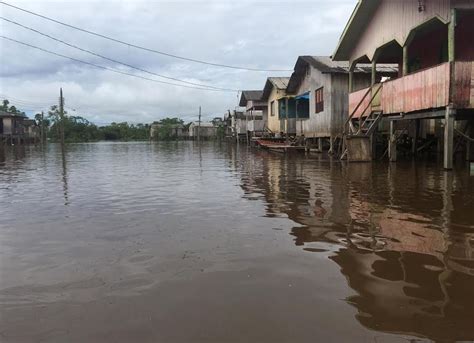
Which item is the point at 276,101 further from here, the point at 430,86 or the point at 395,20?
the point at 430,86

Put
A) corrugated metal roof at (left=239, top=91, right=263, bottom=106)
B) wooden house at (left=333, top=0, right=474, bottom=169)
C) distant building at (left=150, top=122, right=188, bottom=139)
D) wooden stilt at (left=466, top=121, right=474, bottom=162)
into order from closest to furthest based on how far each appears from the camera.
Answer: wooden house at (left=333, top=0, right=474, bottom=169) < wooden stilt at (left=466, top=121, right=474, bottom=162) < corrugated metal roof at (left=239, top=91, right=263, bottom=106) < distant building at (left=150, top=122, right=188, bottom=139)

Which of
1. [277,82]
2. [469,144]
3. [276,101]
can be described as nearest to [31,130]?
[276,101]

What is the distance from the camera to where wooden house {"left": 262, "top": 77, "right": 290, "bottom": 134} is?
33969 mm

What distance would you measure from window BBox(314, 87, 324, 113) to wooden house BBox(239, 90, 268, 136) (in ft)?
53.8

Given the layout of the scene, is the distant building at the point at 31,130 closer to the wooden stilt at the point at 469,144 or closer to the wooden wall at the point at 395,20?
the wooden wall at the point at 395,20

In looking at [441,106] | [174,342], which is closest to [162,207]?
[174,342]

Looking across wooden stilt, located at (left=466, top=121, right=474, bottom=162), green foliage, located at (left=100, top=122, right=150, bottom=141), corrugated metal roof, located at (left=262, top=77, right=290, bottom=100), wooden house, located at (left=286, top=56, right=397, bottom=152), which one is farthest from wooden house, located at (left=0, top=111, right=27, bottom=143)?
green foliage, located at (left=100, top=122, right=150, bottom=141)

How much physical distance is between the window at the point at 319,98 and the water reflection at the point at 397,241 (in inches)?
545

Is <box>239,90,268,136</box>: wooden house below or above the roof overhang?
below

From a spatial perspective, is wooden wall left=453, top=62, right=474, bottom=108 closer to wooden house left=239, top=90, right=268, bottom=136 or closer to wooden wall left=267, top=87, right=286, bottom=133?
wooden wall left=267, top=87, right=286, bottom=133

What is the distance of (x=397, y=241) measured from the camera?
534cm

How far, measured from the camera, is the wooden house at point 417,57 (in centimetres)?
1208

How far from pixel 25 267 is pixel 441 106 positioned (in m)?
11.3

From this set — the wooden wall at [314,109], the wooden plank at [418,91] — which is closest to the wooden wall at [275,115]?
the wooden wall at [314,109]
